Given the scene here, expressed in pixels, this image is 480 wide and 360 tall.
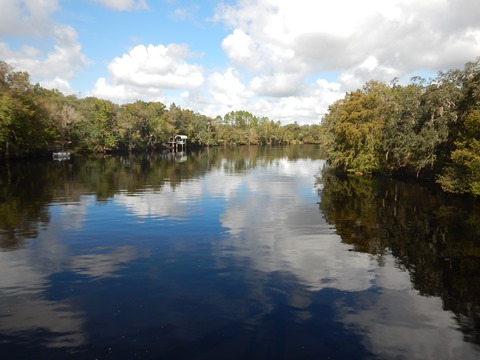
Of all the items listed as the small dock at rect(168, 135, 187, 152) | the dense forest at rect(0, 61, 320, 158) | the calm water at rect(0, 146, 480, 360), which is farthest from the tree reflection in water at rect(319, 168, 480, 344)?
the small dock at rect(168, 135, 187, 152)

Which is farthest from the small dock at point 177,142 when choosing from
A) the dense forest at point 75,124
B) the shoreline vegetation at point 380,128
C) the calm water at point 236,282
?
the calm water at point 236,282

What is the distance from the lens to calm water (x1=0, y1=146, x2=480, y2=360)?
449 inches

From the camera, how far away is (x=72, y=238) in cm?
2245

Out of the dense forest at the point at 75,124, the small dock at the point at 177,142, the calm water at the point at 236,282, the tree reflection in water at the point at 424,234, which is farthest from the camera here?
the small dock at the point at 177,142

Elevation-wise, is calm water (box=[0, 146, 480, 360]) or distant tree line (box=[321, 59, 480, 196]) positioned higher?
distant tree line (box=[321, 59, 480, 196])

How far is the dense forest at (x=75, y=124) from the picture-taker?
Answer: 247 feet

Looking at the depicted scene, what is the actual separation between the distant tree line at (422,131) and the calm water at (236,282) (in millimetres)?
6689

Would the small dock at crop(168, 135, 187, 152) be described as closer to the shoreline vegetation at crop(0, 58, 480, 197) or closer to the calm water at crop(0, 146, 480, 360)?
the shoreline vegetation at crop(0, 58, 480, 197)

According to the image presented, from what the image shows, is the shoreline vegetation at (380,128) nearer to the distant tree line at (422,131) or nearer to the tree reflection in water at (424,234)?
the distant tree line at (422,131)

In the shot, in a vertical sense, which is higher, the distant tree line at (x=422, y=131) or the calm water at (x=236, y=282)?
the distant tree line at (x=422, y=131)

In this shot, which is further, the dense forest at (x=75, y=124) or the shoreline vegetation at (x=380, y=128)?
→ the dense forest at (x=75, y=124)

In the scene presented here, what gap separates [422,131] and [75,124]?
317ft

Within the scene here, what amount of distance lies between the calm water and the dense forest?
170 feet

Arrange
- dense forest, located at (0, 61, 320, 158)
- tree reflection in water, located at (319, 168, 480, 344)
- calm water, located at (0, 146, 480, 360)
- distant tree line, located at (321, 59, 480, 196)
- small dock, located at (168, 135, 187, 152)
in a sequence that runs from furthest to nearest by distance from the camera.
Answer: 1. small dock, located at (168, 135, 187, 152)
2. dense forest, located at (0, 61, 320, 158)
3. distant tree line, located at (321, 59, 480, 196)
4. tree reflection in water, located at (319, 168, 480, 344)
5. calm water, located at (0, 146, 480, 360)
